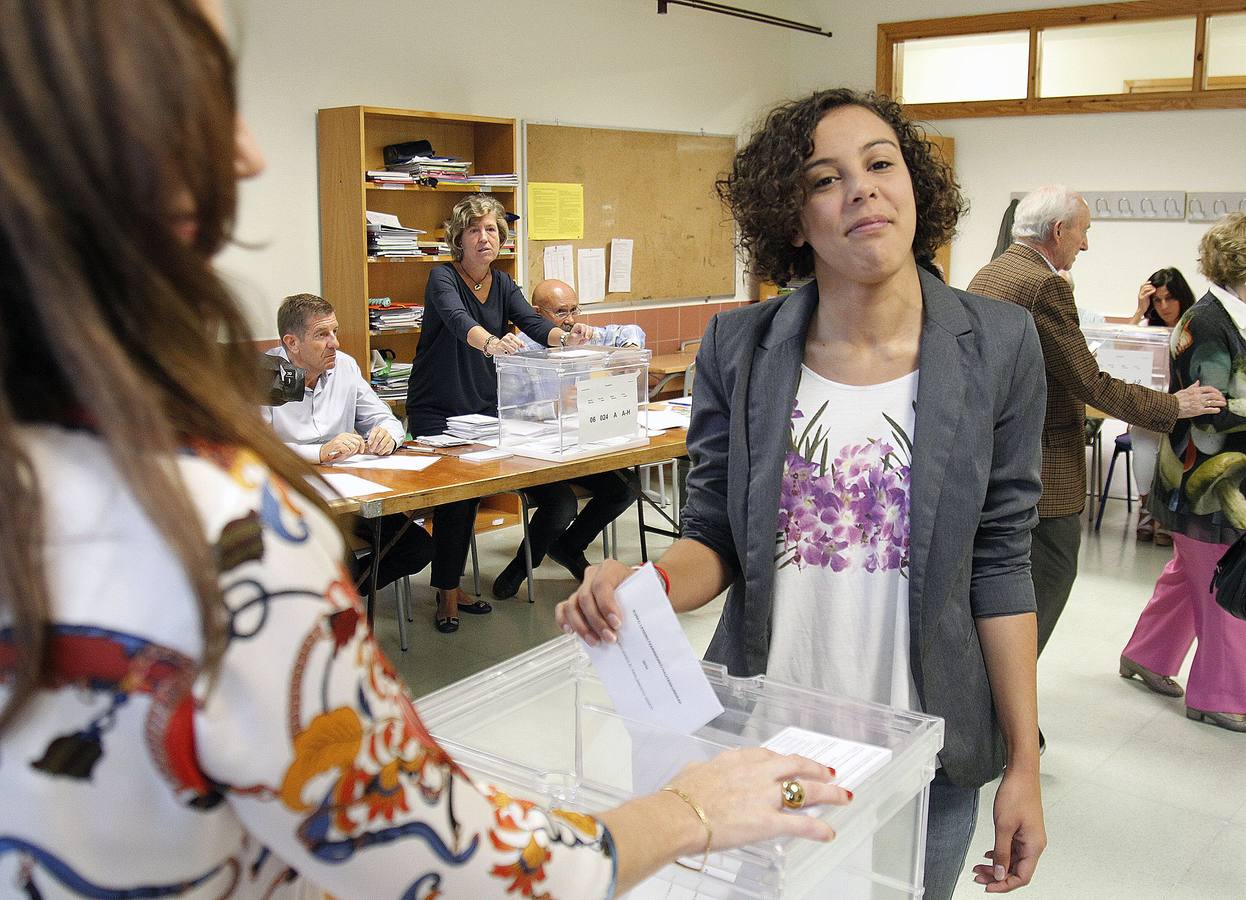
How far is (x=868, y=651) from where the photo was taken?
5.19 ft

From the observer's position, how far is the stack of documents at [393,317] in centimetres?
611

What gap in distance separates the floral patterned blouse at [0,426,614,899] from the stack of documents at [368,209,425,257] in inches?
218

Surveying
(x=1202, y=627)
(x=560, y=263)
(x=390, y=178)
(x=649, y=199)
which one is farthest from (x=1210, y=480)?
(x=649, y=199)

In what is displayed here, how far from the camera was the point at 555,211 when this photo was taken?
726 cm

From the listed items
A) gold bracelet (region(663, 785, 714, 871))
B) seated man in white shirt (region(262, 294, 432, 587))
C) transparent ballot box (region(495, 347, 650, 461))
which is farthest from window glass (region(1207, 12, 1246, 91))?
gold bracelet (region(663, 785, 714, 871))

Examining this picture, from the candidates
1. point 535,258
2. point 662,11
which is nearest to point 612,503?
point 535,258

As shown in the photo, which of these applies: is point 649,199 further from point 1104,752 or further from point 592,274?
point 1104,752

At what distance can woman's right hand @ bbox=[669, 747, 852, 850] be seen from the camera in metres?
0.92

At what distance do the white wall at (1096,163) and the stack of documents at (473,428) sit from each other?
4795 mm

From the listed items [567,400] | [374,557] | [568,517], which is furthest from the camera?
[568,517]

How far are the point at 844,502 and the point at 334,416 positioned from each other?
319 centimetres

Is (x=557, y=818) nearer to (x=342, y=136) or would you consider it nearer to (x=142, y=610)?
(x=142, y=610)

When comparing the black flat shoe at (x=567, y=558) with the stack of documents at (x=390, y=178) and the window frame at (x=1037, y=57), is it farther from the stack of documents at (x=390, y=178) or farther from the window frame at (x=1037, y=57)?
the window frame at (x=1037, y=57)

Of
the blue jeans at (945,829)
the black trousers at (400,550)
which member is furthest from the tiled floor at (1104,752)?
the blue jeans at (945,829)
